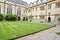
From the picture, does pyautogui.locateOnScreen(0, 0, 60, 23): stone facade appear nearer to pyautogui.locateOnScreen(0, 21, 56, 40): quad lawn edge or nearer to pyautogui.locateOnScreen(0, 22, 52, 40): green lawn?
pyautogui.locateOnScreen(0, 22, 52, 40): green lawn

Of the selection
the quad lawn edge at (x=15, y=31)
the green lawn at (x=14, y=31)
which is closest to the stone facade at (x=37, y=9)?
the green lawn at (x=14, y=31)

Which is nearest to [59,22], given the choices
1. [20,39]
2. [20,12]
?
[20,39]

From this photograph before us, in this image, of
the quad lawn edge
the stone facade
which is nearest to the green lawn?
the quad lawn edge

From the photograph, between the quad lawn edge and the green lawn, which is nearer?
the quad lawn edge

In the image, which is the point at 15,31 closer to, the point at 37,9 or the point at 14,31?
the point at 14,31

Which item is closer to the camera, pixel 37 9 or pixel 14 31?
pixel 14 31

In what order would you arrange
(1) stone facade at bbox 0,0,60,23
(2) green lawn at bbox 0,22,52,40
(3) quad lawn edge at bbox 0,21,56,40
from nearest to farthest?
1. (3) quad lawn edge at bbox 0,21,56,40
2. (2) green lawn at bbox 0,22,52,40
3. (1) stone facade at bbox 0,0,60,23

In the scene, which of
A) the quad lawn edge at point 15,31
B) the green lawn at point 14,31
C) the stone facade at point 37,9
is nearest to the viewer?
the quad lawn edge at point 15,31

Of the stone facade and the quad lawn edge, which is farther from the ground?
the stone facade

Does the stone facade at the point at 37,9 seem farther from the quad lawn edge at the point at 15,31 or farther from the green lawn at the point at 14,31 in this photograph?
the quad lawn edge at the point at 15,31

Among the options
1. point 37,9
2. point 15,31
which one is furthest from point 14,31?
point 37,9

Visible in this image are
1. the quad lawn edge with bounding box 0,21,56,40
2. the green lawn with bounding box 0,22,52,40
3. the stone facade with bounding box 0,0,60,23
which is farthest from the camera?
the stone facade with bounding box 0,0,60,23

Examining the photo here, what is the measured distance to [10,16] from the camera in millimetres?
30703

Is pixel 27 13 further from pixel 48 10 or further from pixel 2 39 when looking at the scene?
pixel 2 39
